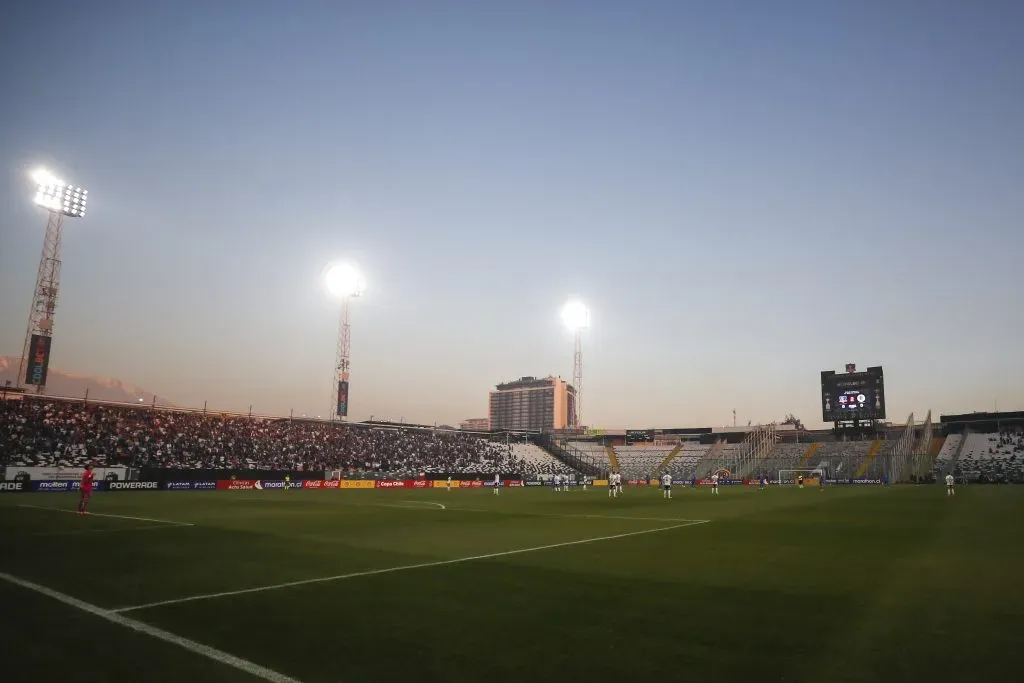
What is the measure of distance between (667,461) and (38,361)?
88731 mm

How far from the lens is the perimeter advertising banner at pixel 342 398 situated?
275ft

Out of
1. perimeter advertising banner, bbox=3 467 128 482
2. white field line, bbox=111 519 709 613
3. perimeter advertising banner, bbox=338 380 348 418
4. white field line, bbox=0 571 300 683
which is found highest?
perimeter advertising banner, bbox=338 380 348 418

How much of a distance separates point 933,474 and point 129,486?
86.8 m

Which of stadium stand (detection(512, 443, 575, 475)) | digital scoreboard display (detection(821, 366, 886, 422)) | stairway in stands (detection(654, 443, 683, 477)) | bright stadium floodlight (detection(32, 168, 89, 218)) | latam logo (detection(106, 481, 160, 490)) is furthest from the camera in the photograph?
stairway in stands (detection(654, 443, 683, 477))

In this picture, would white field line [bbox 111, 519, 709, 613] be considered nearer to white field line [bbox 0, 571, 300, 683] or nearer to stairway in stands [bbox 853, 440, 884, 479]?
white field line [bbox 0, 571, 300, 683]

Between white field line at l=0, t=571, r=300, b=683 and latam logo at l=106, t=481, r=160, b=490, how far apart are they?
41717mm

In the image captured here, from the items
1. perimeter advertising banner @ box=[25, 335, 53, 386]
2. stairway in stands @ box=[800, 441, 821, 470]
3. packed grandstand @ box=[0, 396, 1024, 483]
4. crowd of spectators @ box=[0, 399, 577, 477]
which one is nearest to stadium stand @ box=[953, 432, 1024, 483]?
packed grandstand @ box=[0, 396, 1024, 483]

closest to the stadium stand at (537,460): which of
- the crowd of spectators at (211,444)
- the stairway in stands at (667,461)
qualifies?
the crowd of spectators at (211,444)

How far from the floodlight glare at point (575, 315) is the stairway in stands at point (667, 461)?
2772cm

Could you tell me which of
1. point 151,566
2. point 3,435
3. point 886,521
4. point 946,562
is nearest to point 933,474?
point 886,521

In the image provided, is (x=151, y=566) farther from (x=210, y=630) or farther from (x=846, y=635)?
(x=846, y=635)

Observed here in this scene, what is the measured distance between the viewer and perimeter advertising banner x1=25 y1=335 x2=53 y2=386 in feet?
190

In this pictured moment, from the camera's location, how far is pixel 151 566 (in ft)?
40.7

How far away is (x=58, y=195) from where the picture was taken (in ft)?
191
